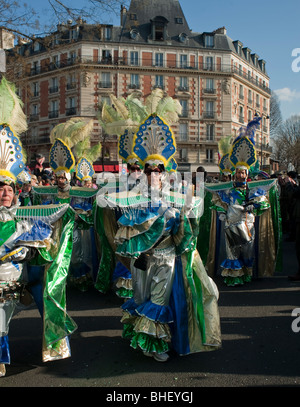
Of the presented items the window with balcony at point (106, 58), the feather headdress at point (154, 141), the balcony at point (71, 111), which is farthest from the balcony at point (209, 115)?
the feather headdress at point (154, 141)

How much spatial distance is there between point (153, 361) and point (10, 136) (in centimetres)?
254

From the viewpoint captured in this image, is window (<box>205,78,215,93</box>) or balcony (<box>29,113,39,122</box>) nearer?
window (<box>205,78,215,93</box>)

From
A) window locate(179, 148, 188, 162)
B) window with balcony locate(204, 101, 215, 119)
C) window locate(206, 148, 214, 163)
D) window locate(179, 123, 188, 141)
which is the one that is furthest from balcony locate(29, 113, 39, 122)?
window locate(206, 148, 214, 163)

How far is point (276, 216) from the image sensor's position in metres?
7.50

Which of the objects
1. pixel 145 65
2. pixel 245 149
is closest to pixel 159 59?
pixel 145 65

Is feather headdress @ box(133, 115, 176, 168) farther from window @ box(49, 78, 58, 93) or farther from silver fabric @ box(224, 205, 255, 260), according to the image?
window @ box(49, 78, 58, 93)

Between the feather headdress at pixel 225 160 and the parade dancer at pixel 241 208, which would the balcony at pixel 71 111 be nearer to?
the feather headdress at pixel 225 160

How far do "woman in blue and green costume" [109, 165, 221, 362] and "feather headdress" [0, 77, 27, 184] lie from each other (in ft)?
3.63

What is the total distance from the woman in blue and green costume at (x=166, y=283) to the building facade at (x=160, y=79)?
37053 mm

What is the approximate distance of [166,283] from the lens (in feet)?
12.5

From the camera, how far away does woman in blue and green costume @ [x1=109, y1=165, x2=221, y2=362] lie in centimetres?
375

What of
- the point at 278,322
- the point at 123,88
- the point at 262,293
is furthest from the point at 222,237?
the point at 123,88

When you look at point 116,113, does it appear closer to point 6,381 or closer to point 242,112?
point 6,381

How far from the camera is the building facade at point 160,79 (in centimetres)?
4228
